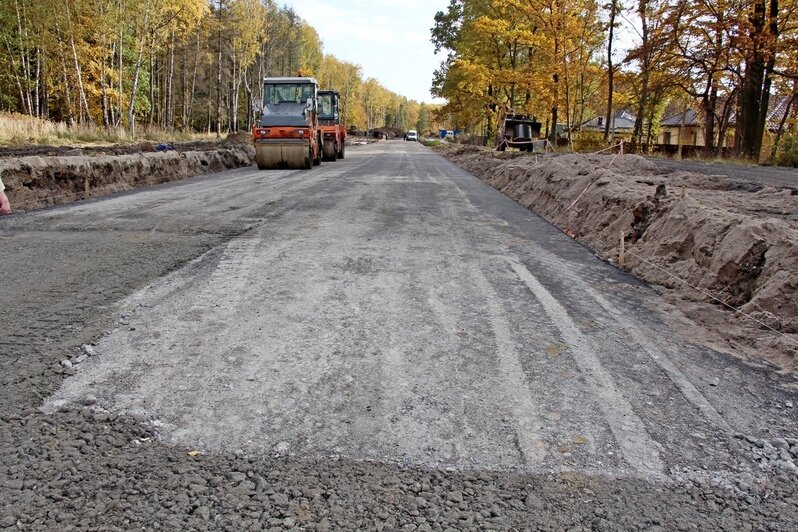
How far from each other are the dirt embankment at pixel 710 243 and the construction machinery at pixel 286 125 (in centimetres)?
1081

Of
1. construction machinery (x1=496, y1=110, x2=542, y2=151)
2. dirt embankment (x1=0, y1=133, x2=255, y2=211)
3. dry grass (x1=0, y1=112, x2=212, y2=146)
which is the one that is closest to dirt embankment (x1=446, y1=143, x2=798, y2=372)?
dirt embankment (x1=0, y1=133, x2=255, y2=211)

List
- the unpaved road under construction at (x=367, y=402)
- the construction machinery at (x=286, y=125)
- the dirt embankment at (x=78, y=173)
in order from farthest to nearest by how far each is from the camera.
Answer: the construction machinery at (x=286, y=125) < the dirt embankment at (x=78, y=173) < the unpaved road under construction at (x=367, y=402)

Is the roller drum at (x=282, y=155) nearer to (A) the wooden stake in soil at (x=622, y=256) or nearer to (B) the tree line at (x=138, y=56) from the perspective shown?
(B) the tree line at (x=138, y=56)

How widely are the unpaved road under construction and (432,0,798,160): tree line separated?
18.9 metres

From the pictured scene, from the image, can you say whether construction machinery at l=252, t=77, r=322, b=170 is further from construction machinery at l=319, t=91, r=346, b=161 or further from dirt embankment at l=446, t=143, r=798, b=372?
dirt embankment at l=446, t=143, r=798, b=372

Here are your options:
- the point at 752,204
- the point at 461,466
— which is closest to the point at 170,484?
the point at 461,466

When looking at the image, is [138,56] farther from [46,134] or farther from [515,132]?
[515,132]

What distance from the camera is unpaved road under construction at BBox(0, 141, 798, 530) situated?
231 cm

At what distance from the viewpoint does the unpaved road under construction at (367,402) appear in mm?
2312

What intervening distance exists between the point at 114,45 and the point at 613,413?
40445 mm

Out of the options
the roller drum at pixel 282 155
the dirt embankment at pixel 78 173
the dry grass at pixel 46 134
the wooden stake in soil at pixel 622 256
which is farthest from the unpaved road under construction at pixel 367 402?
the dry grass at pixel 46 134

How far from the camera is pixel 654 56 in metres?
22.4

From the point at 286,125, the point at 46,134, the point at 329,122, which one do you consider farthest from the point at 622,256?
the point at 46,134

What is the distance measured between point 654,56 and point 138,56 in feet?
94.1
